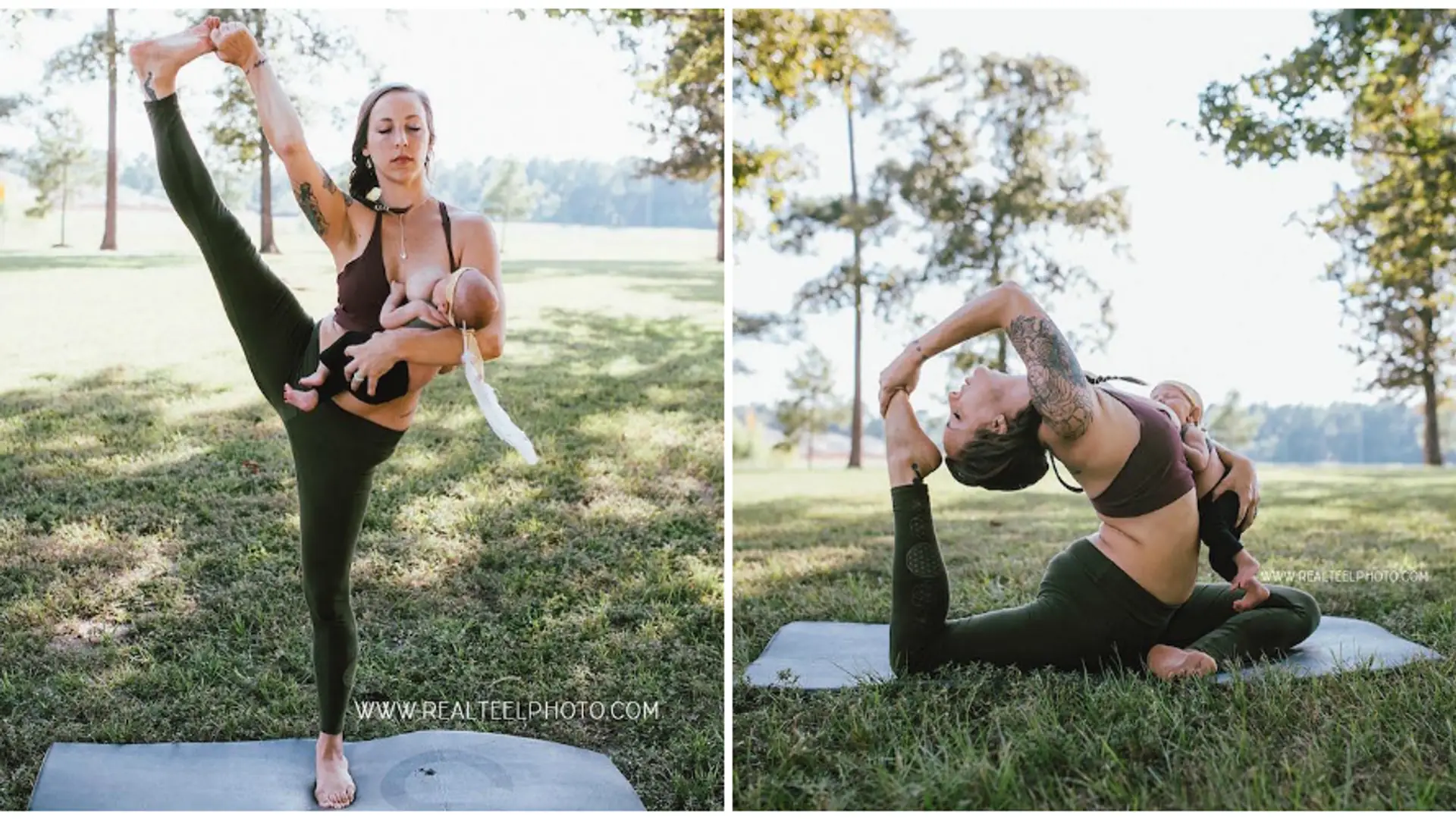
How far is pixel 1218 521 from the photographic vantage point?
3.00m

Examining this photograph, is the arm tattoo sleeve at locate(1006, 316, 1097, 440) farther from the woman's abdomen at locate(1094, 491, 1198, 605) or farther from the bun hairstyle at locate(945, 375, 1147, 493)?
the woman's abdomen at locate(1094, 491, 1198, 605)

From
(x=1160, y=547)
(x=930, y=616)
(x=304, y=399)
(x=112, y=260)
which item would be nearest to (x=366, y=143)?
(x=304, y=399)

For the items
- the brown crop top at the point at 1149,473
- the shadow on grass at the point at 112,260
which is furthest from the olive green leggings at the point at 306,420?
the brown crop top at the point at 1149,473

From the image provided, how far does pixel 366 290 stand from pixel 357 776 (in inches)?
48.8

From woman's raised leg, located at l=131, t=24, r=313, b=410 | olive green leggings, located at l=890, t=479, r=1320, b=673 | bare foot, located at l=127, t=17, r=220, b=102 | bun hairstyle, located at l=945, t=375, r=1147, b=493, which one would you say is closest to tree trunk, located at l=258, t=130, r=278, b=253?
woman's raised leg, located at l=131, t=24, r=313, b=410

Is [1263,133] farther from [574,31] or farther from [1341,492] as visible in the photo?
[574,31]

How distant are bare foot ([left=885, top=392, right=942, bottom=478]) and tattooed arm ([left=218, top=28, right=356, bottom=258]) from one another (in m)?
1.45

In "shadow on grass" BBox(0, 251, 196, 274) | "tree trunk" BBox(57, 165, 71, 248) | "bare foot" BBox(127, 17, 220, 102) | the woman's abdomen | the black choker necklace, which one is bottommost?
the woman's abdomen

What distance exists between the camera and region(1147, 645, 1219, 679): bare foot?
9.45ft

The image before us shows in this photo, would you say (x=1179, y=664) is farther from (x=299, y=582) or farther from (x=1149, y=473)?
(x=299, y=582)

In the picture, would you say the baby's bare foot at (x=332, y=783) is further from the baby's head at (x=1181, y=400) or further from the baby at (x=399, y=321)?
the baby's head at (x=1181, y=400)

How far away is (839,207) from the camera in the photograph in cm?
515

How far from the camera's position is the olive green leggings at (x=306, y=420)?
2.82 metres

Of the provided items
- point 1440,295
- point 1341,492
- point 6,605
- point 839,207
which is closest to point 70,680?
point 6,605
